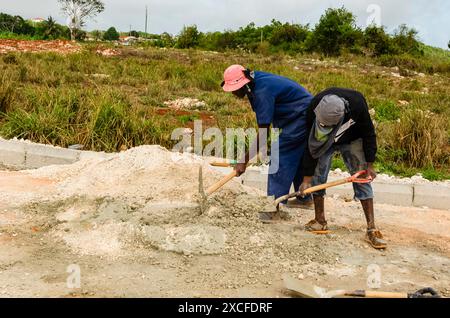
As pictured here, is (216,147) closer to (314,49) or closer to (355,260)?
(355,260)

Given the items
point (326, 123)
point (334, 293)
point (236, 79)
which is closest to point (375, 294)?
point (334, 293)

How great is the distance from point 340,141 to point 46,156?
3.48m

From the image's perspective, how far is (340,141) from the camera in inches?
166

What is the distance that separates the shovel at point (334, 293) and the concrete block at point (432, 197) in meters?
2.12

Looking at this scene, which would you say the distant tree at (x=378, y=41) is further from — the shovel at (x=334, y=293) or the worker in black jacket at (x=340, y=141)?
the shovel at (x=334, y=293)

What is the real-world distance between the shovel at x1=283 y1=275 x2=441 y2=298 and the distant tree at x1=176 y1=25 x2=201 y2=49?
94.6 ft

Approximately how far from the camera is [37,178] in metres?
5.70

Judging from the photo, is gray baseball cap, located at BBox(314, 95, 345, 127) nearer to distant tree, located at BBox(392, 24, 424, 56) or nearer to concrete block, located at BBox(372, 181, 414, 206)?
concrete block, located at BBox(372, 181, 414, 206)

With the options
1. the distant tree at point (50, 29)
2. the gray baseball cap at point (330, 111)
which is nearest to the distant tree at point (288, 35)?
Result: the distant tree at point (50, 29)

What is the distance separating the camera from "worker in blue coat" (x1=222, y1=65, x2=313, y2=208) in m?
4.24

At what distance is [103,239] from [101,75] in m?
7.69

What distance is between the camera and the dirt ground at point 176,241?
3.56 meters

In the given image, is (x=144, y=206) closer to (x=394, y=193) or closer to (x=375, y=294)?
(x=375, y=294)
